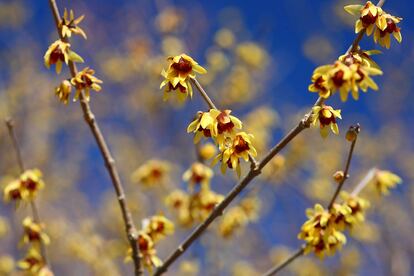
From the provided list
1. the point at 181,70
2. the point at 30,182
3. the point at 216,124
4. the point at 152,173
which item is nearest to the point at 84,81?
the point at 181,70

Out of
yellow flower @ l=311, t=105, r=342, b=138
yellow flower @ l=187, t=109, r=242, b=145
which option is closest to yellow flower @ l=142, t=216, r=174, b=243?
yellow flower @ l=187, t=109, r=242, b=145

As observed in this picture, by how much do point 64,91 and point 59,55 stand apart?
0.17 meters

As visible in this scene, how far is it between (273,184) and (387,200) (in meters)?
2.04

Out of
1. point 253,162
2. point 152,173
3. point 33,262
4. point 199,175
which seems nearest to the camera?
point 253,162

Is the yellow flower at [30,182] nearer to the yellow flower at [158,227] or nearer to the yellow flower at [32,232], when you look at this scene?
the yellow flower at [32,232]

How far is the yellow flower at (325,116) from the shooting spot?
6.87 ft

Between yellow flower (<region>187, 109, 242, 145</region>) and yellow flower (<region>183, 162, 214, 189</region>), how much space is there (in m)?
1.27

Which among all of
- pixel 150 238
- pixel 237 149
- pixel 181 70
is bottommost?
pixel 237 149

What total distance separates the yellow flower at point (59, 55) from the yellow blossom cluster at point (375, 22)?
4.09 ft

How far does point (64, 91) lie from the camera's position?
248 cm

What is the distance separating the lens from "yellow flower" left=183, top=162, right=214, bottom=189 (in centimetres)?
347

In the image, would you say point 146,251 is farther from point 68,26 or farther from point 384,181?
point 384,181

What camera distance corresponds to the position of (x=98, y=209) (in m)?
8.70

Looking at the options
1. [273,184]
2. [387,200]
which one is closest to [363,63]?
[273,184]
